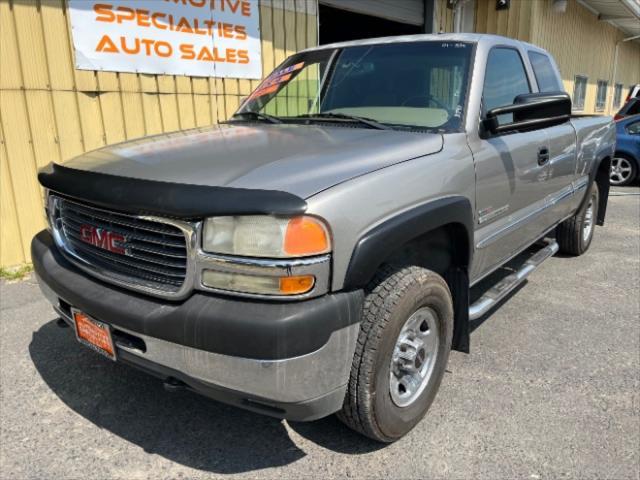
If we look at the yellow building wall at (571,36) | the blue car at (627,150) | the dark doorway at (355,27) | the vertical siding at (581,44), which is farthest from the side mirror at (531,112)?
the vertical siding at (581,44)

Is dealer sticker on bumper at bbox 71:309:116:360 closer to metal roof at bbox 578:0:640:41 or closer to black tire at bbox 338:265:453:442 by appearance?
black tire at bbox 338:265:453:442

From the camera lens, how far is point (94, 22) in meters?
4.95

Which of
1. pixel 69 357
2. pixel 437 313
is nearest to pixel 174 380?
pixel 437 313

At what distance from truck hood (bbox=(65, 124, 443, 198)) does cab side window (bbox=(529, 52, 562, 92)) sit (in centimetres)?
177

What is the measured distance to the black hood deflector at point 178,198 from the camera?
180 centimetres

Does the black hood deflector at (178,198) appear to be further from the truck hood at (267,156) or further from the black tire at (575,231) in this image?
the black tire at (575,231)

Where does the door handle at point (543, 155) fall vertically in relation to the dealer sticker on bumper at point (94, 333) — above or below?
above

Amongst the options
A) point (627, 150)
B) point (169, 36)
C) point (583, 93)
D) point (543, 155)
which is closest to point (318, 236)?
point (543, 155)

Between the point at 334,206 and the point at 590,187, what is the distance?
408 centimetres

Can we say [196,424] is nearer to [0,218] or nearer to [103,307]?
[103,307]

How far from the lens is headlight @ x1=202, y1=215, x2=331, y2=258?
1.81 metres

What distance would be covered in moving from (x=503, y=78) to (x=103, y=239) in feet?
8.45

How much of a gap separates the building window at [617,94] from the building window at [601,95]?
1.58 metres

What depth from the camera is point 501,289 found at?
3293mm
